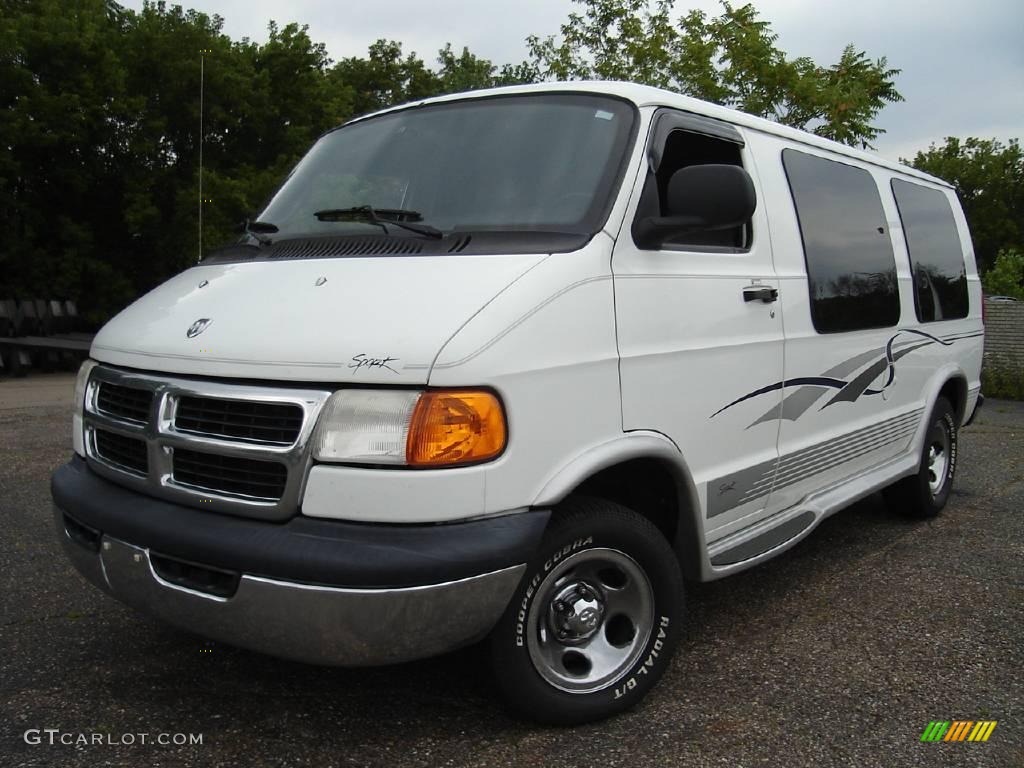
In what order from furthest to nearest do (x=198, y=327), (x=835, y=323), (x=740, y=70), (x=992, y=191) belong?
(x=992, y=191) → (x=740, y=70) → (x=835, y=323) → (x=198, y=327)

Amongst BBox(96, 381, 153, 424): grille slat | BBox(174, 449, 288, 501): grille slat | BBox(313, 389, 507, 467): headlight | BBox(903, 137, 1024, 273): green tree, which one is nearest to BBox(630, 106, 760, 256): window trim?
BBox(313, 389, 507, 467): headlight

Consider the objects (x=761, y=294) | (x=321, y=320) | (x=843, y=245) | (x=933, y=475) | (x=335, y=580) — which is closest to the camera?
(x=335, y=580)

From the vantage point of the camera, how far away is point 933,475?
5.81 metres

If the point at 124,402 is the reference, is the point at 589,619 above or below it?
below

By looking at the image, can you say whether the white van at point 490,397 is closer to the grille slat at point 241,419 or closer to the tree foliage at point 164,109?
the grille slat at point 241,419

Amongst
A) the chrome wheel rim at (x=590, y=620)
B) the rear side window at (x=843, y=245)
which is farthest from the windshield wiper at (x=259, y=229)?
the rear side window at (x=843, y=245)

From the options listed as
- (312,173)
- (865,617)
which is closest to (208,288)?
(312,173)

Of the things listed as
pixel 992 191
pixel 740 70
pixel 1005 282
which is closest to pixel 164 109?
pixel 740 70

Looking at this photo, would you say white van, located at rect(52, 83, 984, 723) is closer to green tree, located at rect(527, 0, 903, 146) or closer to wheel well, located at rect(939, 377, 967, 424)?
wheel well, located at rect(939, 377, 967, 424)

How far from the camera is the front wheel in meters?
2.75

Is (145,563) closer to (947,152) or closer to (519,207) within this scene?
(519,207)

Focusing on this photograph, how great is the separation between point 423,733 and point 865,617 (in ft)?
7.01

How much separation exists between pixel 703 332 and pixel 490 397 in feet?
3.57

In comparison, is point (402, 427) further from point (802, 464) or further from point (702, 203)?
point (802, 464)
